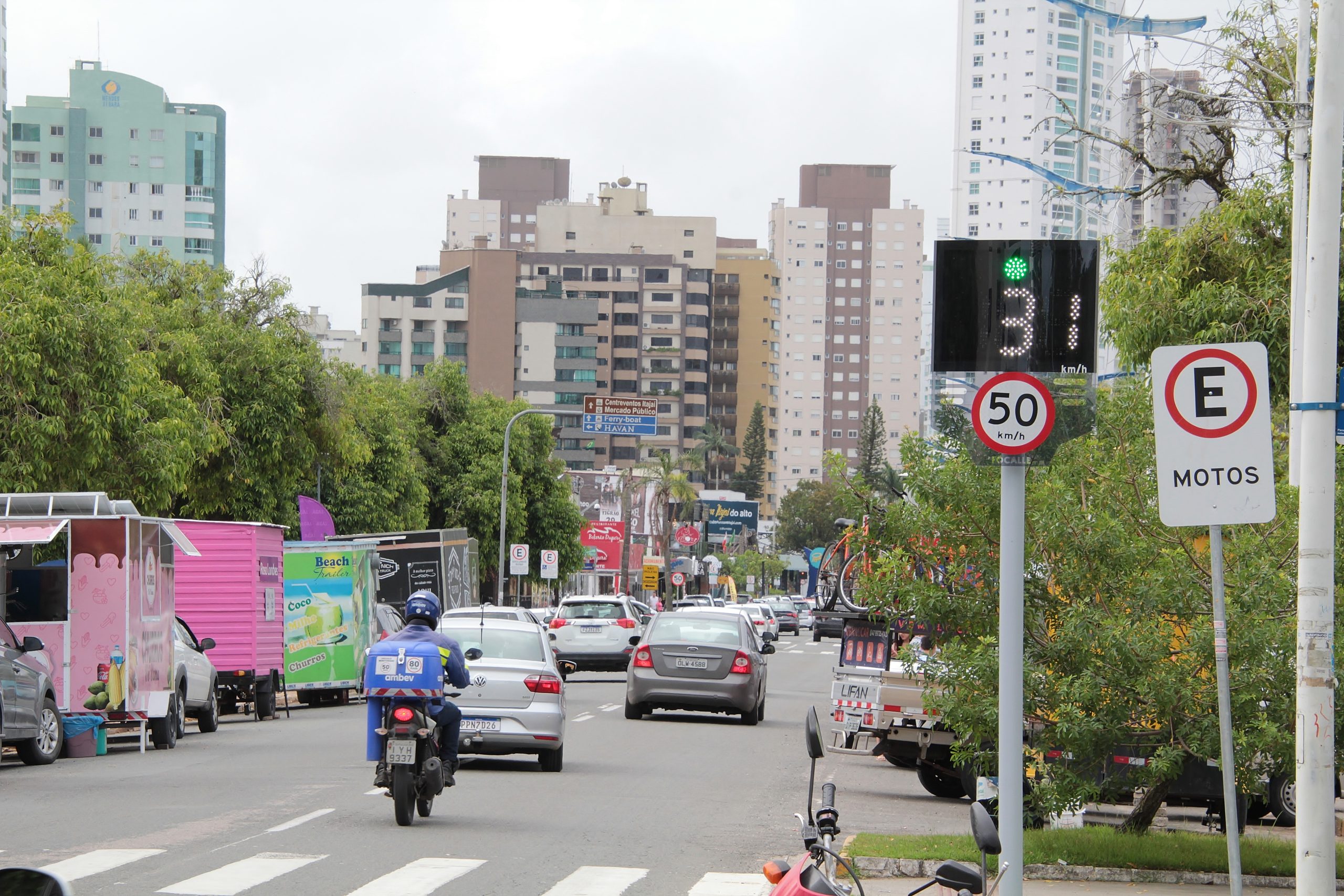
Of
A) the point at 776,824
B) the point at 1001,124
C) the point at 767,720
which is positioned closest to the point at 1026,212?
the point at 1001,124

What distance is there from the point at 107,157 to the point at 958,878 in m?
156

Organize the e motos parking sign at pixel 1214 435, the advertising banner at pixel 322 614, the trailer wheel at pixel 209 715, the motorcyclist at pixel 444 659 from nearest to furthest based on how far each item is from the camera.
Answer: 1. the e motos parking sign at pixel 1214 435
2. the motorcyclist at pixel 444 659
3. the trailer wheel at pixel 209 715
4. the advertising banner at pixel 322 614

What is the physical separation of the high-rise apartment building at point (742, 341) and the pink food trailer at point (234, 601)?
140121mm

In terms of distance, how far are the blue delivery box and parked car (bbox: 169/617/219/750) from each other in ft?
30.0

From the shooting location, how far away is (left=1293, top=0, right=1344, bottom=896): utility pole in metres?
7.94

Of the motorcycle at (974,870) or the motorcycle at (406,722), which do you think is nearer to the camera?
the motorcycle at (974,870)

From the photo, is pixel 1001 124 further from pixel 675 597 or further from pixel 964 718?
pixel 964 718

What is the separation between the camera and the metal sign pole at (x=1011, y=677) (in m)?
7.49

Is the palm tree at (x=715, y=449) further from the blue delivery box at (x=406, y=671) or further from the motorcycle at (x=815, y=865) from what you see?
the motorcycle at (x=815, y=865)

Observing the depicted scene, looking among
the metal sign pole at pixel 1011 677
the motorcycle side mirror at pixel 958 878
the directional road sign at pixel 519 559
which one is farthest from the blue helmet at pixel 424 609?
the directional road sign at pixel 519 559

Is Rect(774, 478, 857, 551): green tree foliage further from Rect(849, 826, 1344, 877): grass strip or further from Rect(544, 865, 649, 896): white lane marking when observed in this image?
Rect(544, 865, 649, 896): white lane marking

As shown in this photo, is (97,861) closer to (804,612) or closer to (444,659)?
(444,659)

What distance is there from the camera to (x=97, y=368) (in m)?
25.4

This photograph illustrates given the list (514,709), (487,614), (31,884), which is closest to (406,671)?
(514,709)
